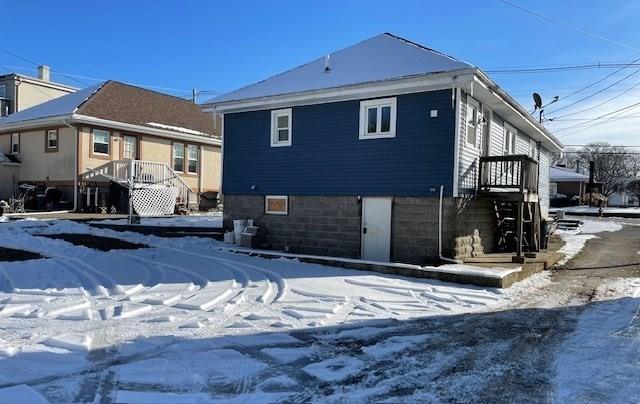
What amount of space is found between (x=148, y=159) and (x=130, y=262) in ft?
51.7

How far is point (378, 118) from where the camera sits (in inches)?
504

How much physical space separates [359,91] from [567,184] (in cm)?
5110

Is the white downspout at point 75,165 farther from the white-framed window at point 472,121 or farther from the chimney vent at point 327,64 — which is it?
the white-framed window at point 472,121

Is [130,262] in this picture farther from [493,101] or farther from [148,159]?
[148,159]

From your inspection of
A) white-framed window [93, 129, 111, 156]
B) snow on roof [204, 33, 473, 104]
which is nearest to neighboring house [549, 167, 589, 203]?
snow on roof [204, 33, 473, 104]

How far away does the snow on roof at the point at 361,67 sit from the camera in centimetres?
1227

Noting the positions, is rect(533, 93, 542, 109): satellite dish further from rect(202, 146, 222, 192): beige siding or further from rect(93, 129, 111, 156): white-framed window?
rect(93, 129, 111, 156): white-framed window

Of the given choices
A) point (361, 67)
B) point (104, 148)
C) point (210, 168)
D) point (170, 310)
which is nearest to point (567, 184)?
point (210, 168)

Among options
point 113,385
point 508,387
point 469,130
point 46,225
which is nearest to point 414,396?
point 508,387

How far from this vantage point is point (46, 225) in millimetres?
16422

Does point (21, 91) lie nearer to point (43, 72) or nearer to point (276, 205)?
point (43, 72)

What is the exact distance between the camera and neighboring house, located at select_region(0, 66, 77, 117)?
32656 mm

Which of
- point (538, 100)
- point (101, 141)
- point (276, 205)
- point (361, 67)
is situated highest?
point (538, 100)

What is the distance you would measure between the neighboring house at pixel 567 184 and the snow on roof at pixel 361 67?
3856cm
